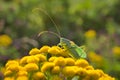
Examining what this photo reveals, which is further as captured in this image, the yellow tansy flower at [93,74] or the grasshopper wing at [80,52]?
the grasshopper wing at [80,52]

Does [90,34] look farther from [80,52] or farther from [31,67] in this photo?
[31,67]

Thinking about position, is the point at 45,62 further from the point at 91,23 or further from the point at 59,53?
the point at 91,23

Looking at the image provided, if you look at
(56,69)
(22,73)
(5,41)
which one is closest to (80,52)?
(56,69)

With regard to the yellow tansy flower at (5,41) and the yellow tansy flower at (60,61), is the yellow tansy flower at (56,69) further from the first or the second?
the yellow tansy flower at (5,41)

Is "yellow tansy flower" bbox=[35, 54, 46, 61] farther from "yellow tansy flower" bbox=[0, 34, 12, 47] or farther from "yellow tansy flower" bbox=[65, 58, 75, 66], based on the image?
"yellow tansy flower" bbox=[0, 34, 12, 47]

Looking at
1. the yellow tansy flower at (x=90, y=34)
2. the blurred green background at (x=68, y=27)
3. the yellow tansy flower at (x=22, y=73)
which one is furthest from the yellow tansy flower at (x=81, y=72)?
the yellow tansy flower at (x=90, y=34)

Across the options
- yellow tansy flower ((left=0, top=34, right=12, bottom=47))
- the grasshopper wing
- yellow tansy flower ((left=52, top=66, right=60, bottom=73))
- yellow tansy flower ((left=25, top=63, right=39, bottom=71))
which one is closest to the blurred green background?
yellow tansy flower ((left=0, top=34, right=12, bottom=47))

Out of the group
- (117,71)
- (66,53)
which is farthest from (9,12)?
(66,53)
